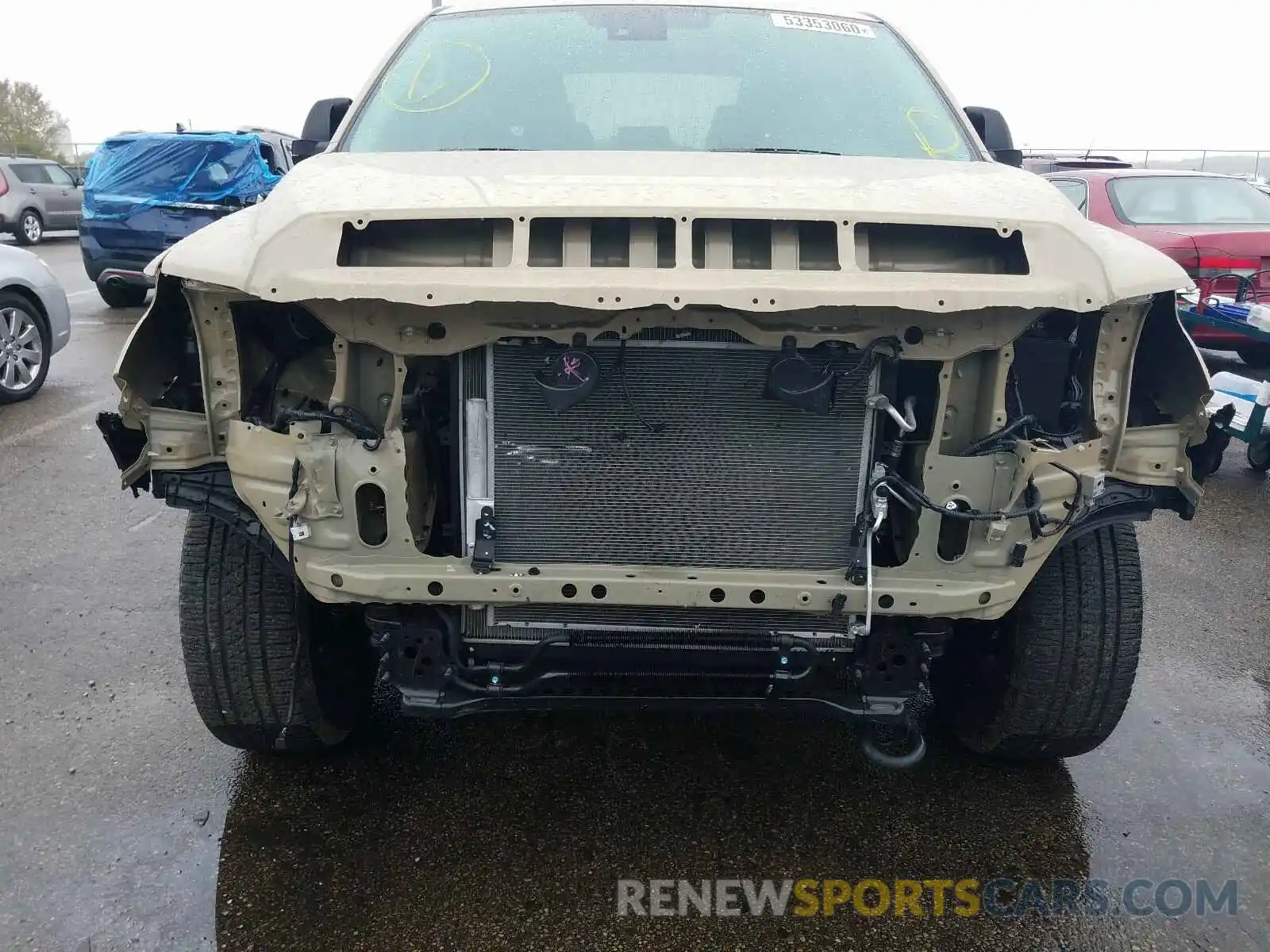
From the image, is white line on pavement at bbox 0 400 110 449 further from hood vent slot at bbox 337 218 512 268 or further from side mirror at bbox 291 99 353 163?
hood vent slot at bbox 337 218 512 268

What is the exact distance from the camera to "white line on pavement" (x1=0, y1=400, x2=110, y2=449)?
6074mm

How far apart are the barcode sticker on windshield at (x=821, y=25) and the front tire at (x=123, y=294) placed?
8934mm

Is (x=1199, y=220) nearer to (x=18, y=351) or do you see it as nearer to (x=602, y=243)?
(x=602, y=243)

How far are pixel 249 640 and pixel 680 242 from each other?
1.55 m

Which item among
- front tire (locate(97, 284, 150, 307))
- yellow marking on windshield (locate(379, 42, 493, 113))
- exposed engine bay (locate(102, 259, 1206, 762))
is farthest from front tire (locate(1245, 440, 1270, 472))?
front tire (locate(97, 284, 150, 307))

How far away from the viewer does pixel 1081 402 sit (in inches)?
89.4

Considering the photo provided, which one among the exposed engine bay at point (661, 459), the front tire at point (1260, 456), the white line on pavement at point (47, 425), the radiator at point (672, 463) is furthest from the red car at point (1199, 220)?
the white line on pavement at point (47, 425)

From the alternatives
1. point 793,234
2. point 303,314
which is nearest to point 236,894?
point 303,314

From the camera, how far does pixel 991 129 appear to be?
136 inches

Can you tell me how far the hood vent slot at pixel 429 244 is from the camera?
2.09 metres

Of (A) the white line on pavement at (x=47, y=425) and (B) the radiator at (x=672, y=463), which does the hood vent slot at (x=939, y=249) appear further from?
(A) the white line on pavement at (x=47, y=425)

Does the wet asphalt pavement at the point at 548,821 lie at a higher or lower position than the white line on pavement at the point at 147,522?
higher

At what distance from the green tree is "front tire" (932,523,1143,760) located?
125ft

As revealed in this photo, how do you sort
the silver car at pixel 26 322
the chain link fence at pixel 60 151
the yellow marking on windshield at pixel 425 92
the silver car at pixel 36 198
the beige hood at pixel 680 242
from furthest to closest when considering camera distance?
the chain link fence at pixel 60 151 → the silver car at pixel 36 198 → the silver car at pixel 26 322 → the yellow marking on windshield at pixel 425 92 → the beige hood at pixel 680 242
